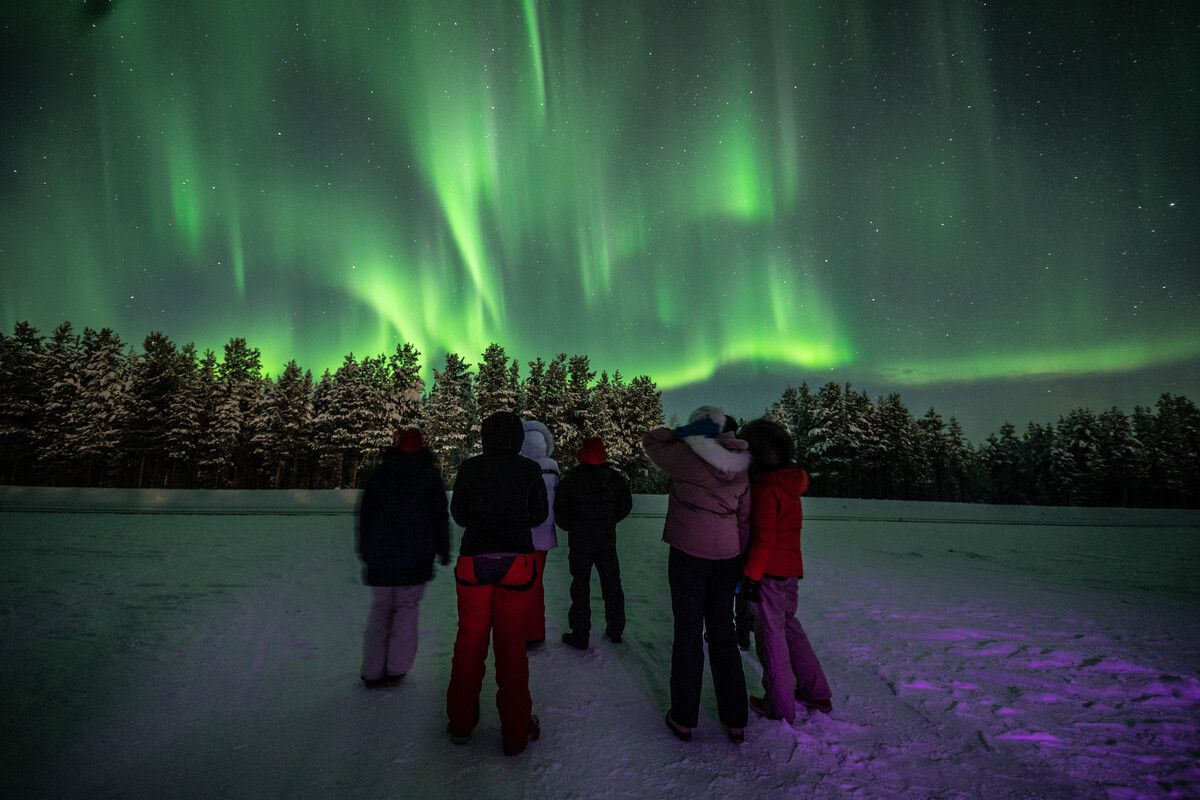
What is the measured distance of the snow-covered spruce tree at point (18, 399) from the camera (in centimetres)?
3906

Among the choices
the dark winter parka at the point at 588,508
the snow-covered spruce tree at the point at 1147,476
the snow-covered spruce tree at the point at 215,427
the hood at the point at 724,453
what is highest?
the snow-covered spruce tree at the point at 215,427

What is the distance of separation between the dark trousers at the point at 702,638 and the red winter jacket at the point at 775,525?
0.71 feet

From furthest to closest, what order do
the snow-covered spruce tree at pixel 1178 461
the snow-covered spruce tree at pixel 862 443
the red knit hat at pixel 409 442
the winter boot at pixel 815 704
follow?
the snow-covered spruce tree at pixel 1178 461 → the snow-covered spruce tree at pixel 862 443 → the red knit hat at pixel 409 442 → the winter boot at pixel 815 704

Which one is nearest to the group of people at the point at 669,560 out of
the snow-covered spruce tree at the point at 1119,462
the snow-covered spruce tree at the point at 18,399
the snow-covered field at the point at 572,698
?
the snow-covered field at the point at 572,698

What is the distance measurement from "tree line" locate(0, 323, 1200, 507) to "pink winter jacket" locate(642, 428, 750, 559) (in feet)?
107

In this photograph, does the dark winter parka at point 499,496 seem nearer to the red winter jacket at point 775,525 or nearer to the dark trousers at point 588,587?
the red winter jacket at point 775,525

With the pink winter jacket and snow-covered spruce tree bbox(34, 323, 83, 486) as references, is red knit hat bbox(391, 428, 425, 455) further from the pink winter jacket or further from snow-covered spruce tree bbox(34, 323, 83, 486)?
snow-covered spruce tree bbox(34, 323, 83, 486)

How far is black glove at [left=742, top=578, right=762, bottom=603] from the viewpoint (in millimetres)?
3758

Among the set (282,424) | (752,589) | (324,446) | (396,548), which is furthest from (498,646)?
(282,424)

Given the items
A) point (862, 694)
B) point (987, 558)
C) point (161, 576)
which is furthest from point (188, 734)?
point (987, 558)

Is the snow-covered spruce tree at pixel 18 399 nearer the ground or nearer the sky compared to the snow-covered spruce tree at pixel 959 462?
nearer the sky

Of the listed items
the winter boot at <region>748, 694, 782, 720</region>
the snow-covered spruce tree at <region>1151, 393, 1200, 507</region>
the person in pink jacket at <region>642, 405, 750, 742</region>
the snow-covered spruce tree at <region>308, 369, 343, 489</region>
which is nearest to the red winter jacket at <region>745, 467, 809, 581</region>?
the person in pink jacket at <region>642, 405, 750, 742</region>

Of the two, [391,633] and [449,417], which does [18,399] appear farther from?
[391,633]

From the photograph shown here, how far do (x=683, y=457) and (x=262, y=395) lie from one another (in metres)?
53.7
